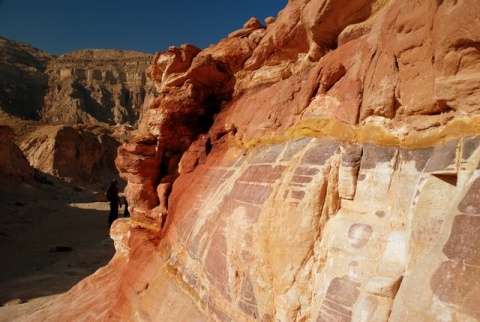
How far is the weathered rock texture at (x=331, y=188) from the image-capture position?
78.1 inches

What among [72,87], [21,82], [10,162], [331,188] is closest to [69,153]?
[10,162]

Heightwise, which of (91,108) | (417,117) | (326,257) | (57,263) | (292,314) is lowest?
(57,263)

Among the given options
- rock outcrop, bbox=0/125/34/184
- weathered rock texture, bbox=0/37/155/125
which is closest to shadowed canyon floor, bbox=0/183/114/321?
rock outcrop, bbox=0/125/34/184

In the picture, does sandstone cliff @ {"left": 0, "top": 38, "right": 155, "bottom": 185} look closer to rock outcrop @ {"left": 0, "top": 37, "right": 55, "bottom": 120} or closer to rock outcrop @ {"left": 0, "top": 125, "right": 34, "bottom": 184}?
rock outcrop @ {"left": 0, "top": 37, "right": 55, "bottom": 120}

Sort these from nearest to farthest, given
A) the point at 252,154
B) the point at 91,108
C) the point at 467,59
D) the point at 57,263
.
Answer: the point at 467,59 → the point at 252,154 → the point at 57,263 → the point at 91,108

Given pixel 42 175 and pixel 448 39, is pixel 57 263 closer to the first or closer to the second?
pixel 448 39

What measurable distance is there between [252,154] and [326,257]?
6.04ft

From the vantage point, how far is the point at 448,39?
2.15 metres

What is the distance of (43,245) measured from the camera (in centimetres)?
1104

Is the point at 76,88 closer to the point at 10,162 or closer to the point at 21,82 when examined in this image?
the point at 21,82

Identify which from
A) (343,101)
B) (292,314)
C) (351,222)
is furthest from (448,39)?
(292,314)

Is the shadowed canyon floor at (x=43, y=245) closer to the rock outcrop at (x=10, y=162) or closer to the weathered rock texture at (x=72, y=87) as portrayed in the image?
the rock outcrop at (x=10, y=162)

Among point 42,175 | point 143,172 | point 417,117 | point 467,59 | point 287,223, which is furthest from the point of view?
point 42,175

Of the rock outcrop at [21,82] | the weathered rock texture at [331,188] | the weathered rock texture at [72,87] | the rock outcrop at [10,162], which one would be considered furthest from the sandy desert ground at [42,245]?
the rock outcrop at [21,82]
